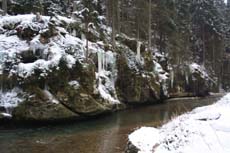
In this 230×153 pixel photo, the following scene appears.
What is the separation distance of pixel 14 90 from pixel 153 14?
78.8ft

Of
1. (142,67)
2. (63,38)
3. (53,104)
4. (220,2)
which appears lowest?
(53,104)

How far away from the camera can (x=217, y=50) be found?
48.6 m

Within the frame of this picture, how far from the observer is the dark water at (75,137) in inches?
463

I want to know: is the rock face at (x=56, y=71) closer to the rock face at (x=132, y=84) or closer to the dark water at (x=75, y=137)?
the rock face at (x=132, y=84)

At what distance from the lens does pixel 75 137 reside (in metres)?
13.9

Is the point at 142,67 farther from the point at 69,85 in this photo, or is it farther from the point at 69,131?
the point at 69,131

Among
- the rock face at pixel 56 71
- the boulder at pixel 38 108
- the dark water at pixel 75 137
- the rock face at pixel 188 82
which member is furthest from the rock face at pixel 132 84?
the rock face at pixel 188 82

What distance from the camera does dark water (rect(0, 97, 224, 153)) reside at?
11.8 m

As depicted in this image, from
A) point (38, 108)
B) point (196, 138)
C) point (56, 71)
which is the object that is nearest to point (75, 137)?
point (38, 108)

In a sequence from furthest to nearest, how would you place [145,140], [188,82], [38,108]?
[188,82] → [38,108] → [145,140]

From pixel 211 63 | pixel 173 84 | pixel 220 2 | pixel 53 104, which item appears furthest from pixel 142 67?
pixel 220 2

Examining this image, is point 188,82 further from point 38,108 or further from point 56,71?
point 38,108

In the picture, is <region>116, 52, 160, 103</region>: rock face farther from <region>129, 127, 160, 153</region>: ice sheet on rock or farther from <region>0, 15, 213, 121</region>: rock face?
<region>129, 127, 160, 153</region>: ice sheet on rock

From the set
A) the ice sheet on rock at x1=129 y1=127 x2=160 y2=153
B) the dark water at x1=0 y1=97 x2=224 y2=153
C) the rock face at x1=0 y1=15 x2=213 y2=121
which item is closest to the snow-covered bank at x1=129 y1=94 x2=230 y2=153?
the ice sheet on rock at x1=129 y1=127 x2=160 y2=153
